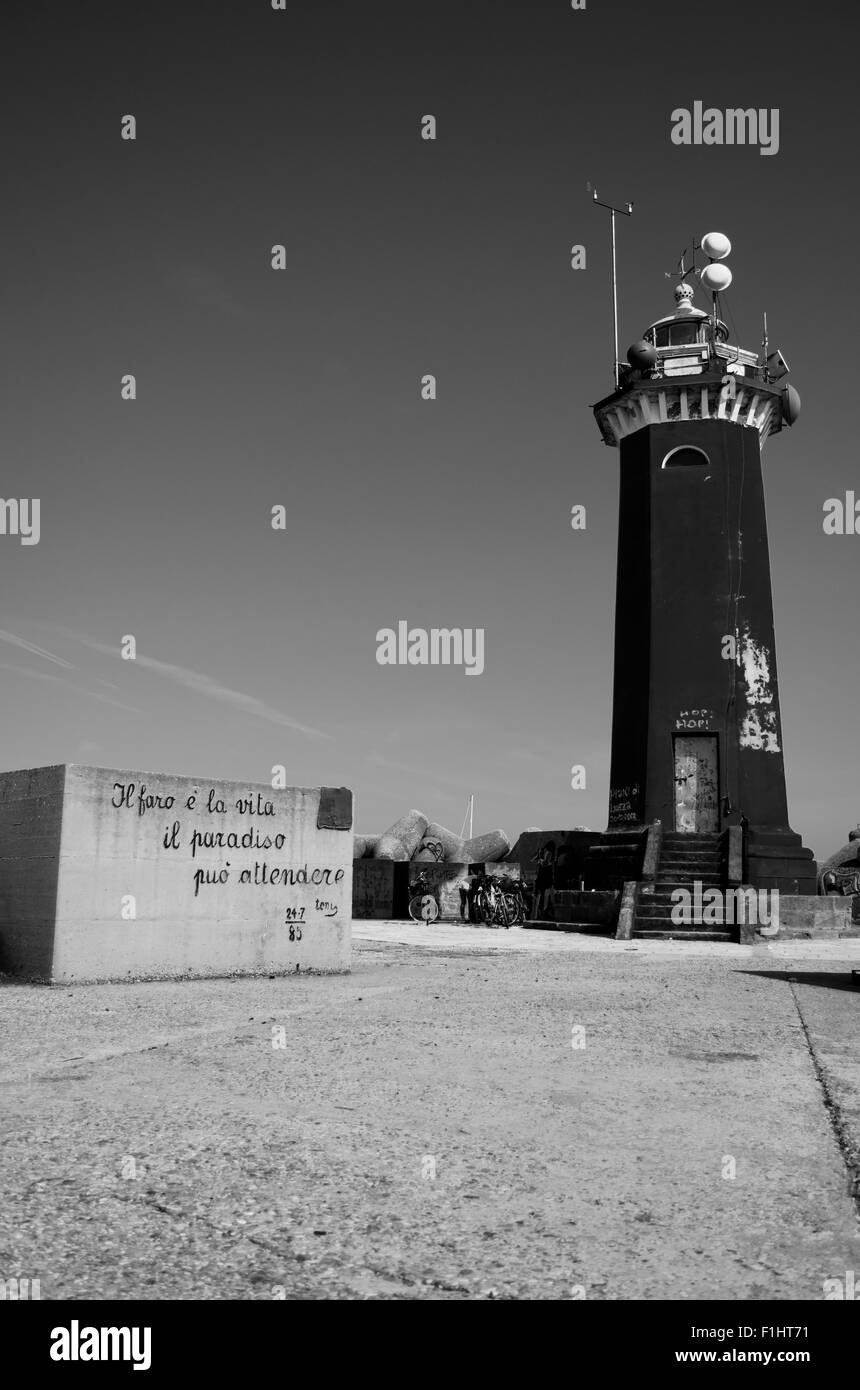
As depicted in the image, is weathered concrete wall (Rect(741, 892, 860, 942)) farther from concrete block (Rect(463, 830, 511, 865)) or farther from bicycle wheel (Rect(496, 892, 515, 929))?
concrete block (Rect(463, 830, 511, 865))

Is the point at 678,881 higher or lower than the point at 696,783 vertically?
lower

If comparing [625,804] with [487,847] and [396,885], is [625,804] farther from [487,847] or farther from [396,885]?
[487,847]

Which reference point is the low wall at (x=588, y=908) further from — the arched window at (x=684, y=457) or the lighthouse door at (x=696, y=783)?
the arched window at (x=684, y=457)

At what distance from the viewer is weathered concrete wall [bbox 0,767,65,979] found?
378 inches

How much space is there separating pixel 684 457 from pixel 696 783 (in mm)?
8296

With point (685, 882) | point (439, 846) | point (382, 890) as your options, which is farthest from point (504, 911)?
point (439, 846)

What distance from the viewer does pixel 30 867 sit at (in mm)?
9891

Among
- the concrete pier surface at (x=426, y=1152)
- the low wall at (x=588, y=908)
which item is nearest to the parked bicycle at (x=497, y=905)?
the low wall at (x=588, y=908)

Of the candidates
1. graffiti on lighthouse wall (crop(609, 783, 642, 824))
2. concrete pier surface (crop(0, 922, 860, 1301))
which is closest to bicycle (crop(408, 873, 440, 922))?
graffiti on lighthouse wall (crop(609, 783, 642, 824))

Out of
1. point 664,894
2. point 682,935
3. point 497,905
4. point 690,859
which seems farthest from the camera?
point 497,905

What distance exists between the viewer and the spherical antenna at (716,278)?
1113 inches

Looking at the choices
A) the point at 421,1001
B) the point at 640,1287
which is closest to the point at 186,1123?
the point at 640,1287

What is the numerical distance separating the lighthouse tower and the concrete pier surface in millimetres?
16910

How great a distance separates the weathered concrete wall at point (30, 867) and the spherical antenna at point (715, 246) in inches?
1022
